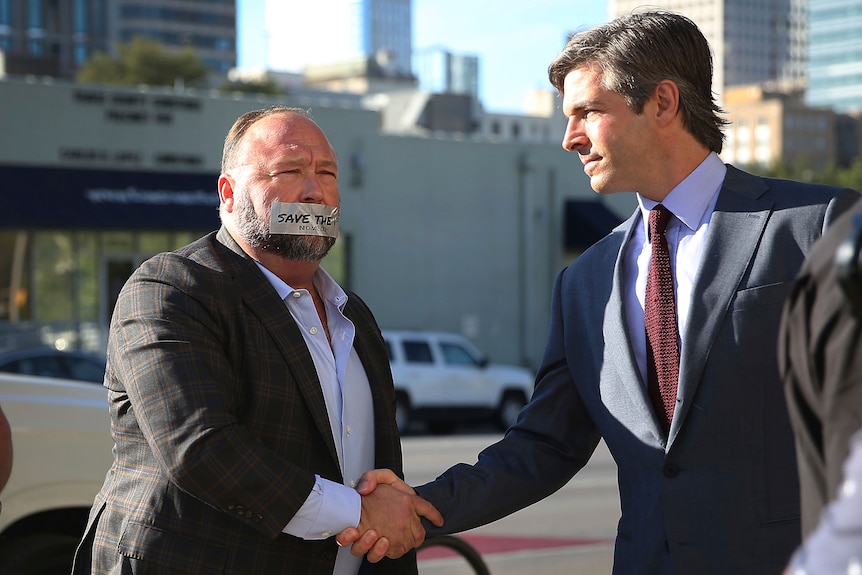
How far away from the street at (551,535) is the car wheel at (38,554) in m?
3.10

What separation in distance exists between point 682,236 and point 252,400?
130 centimetres

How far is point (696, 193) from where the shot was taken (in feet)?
10.5

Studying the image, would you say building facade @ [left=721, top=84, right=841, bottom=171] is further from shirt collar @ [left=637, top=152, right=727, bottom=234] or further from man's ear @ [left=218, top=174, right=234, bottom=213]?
man's ear @ [left=218, top=174, right=234, bottom=213]

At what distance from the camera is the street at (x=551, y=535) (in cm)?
785

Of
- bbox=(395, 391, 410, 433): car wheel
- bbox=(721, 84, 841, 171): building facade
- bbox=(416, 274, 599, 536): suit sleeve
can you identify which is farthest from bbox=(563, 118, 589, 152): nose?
bbox=(721, 84, 841, 171): building facade

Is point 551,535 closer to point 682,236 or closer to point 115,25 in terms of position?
point 682,236

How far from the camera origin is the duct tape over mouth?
336 centimetres

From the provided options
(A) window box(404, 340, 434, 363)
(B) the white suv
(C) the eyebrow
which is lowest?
(B) the white suv

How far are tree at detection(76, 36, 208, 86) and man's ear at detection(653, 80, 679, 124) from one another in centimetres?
6463

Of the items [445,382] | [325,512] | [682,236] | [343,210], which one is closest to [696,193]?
[682,236]

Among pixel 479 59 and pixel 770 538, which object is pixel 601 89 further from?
pixel 479 59

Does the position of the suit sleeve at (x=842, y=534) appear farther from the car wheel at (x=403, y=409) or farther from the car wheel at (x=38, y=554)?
the car wheel at (x=403, y=409)

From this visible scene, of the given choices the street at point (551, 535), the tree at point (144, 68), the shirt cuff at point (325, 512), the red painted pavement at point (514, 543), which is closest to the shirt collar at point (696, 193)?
the shirt cuff at point (325, 512)

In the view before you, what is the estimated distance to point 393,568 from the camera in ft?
11.3
